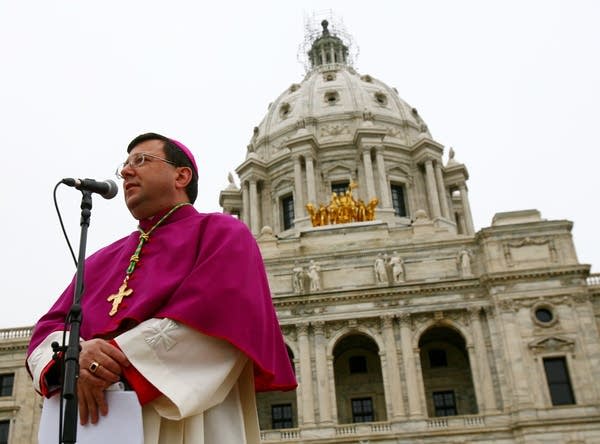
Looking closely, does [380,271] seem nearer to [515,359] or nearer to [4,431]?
[515,359]

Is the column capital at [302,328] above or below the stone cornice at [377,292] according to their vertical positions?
below

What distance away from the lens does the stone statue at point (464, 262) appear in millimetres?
38594

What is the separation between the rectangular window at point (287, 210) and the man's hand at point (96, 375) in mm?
52787

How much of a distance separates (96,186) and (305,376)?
109 feet

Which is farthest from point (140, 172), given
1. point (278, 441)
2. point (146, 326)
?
point (278, 441)

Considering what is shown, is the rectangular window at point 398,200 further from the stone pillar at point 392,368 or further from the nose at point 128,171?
the nose at point 128,171

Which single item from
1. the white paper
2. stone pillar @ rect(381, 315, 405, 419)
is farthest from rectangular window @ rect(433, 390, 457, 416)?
the white paper

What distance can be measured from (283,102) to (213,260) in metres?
64.3

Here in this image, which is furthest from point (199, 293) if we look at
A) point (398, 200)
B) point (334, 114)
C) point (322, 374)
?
point (334, 114)

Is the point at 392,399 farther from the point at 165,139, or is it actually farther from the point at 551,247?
the point at 165,139

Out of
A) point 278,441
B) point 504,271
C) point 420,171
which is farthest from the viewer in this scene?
point 420,171

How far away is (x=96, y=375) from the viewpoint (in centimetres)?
380

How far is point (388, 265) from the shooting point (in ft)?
129

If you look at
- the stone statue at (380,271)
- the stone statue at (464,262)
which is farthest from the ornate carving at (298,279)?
the stone statue at (464,262)
